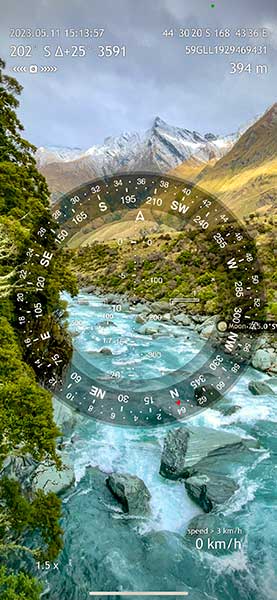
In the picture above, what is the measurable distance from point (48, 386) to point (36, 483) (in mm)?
1733

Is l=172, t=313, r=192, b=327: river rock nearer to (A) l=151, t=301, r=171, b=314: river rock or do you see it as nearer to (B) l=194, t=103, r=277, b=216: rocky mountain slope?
(A) l=151, t=301, r=171, b=314: river rock

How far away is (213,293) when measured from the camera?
22.5 meters

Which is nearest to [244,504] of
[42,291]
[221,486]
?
[221,486]

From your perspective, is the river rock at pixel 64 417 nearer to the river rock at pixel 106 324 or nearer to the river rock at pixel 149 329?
the river rock at pixel 149 329

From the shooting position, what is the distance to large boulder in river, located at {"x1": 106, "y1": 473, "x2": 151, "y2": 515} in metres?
6.76

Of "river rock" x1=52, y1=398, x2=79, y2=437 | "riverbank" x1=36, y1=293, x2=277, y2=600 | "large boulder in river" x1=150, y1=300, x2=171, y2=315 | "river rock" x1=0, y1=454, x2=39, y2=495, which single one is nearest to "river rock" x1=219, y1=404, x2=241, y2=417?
"riverbank" x1=36, y1=293, x2=277, y2=600

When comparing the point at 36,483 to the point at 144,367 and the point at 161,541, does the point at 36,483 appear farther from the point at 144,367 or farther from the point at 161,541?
the point at 144,367

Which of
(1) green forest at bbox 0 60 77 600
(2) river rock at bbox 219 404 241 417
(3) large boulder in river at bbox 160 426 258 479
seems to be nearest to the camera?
(1) green forest at bbox 0 60 77 600

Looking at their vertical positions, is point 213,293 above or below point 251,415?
above

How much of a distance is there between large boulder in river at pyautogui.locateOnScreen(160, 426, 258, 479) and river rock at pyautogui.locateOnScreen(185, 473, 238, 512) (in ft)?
0.84

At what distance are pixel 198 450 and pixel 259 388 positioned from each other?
4561 mm

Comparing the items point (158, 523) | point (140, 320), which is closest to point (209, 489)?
point (158, 523)

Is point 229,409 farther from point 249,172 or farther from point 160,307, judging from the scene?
point 249,172

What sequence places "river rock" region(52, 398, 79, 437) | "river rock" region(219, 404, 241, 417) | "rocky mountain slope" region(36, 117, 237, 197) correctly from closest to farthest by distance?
"river rock" region(52, 398, 79, 437) < "rocky mountain slope" region(36, 117, 237, 197) < "river rock" region(219, 404, 241, 417)
